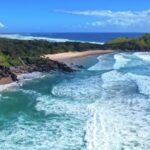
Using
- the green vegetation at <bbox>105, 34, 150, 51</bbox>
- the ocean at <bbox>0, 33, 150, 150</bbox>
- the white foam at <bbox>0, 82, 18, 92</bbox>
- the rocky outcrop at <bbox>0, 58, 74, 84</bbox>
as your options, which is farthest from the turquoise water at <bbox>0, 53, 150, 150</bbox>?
the green vegetation at <bbox>105, 34, 150, 51</bbox>

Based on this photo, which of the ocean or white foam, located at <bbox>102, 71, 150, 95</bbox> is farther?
white foam, located at <bbox>102, 71, 150, 95</bbox>

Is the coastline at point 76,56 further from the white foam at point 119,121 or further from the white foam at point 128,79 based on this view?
the white foam at point 119,121

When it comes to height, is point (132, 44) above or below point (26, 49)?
above

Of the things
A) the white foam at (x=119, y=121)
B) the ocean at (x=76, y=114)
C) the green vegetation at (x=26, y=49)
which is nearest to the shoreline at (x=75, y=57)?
the green vegetation at (x=26, y=49)

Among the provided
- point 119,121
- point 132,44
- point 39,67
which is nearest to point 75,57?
point 39,67

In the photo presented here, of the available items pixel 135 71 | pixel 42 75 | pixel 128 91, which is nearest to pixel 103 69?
pixel 135 71

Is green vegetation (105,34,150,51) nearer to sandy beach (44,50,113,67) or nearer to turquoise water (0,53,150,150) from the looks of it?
sandy beach (44,50,113,67)

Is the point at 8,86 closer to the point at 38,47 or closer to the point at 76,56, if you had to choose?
the point at 38,47
